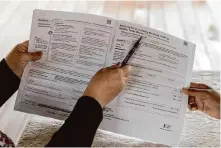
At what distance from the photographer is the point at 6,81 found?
865 mm

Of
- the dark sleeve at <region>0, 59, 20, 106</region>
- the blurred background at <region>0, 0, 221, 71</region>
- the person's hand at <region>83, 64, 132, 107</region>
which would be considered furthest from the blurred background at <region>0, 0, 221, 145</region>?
the person's hand at <region>83, 64, 132, 107</region>

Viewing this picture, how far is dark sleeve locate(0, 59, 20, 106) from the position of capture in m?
0.86

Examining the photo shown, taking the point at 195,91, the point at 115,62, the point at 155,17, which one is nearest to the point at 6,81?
the point at 115,62

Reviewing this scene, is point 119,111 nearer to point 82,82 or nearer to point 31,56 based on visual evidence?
point 82,82

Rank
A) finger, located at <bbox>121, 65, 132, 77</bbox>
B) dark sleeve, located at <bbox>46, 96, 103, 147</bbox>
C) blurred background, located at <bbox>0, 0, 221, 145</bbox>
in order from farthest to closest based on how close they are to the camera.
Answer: blurred background, located at <bbox>0, 0, 221, 145</bbox>
finger, located at <bbox>121, 65, 132, 77</bbox>
dark sleeve, located at <bbox>46, 96, 103, 147</bbox>

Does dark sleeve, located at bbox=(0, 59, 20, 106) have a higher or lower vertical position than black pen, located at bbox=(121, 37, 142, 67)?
lower

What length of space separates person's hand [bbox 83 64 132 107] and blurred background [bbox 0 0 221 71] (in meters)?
0.65

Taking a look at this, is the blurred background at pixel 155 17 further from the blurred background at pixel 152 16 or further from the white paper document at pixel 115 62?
the white paper document at pixel 115 62

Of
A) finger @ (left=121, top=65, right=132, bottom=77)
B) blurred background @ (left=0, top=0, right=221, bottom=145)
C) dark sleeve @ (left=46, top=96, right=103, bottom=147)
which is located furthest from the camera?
blurred background @ (left=0, top=0, right=221, bottom=145)

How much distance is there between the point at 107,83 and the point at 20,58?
0.24 meters

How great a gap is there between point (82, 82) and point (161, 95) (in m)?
0.18

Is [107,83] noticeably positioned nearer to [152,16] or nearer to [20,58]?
[20,58]

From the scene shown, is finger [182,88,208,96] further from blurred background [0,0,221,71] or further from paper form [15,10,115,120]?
blurred background [0,0,221,71]

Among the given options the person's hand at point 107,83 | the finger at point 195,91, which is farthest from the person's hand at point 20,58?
the finger at point 195,91
